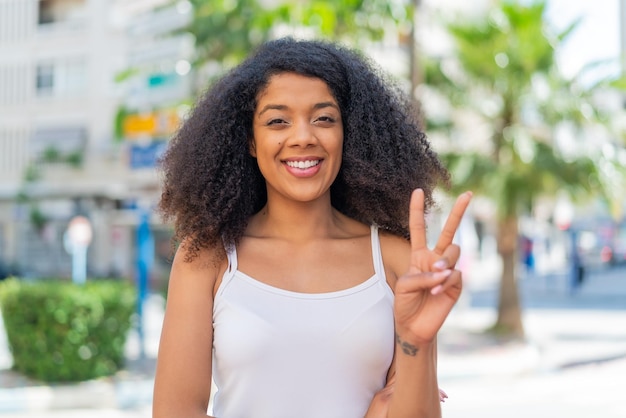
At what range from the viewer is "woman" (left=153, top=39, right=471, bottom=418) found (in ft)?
5.94

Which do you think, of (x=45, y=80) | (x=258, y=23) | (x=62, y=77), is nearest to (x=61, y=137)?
(x=62, y=77)

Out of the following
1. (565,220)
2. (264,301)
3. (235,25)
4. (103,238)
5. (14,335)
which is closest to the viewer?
(264,301)

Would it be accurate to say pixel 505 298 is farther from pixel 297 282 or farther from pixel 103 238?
pixel 103 238

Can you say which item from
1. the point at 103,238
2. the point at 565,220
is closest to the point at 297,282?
the point at 565,220

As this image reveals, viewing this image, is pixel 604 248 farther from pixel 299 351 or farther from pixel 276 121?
pixel 299 351

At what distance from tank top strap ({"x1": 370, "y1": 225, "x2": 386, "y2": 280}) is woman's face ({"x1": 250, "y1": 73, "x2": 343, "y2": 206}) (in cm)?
17

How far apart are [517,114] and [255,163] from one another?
11.4 meters

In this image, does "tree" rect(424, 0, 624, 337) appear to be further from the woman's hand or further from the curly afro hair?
the woman's hand

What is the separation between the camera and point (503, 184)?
12.4 metres

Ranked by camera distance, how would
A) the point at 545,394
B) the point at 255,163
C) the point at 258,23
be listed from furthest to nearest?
the point at 258,23 < the point at 545,394 < the point at 255,163

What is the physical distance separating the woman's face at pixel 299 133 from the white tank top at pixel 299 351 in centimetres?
27

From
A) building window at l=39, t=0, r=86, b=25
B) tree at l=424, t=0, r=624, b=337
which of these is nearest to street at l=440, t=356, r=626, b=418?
tree at l=424, t=0, r=624, b=337

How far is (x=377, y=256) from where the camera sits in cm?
201

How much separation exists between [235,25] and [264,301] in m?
9.93
